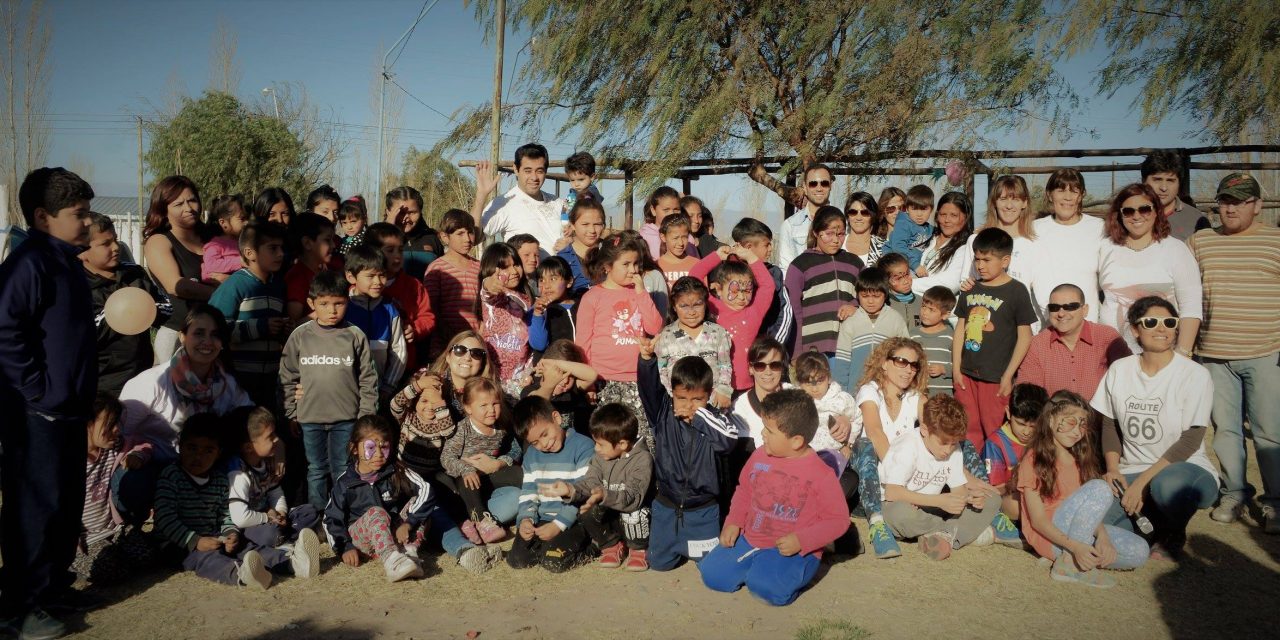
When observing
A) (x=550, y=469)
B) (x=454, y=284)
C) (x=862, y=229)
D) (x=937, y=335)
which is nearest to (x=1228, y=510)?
(x=937, y=335)

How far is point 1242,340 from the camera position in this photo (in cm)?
531

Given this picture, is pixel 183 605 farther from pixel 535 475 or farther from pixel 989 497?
pixel 989 497

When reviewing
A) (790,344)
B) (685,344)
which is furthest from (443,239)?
(790,344)

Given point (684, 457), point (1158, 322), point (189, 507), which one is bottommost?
point (189, 507)

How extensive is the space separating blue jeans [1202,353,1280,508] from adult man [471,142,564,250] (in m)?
4.72

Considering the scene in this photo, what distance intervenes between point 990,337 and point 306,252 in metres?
4.66

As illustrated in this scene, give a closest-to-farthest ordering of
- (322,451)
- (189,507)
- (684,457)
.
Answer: (189,507)
(684,457)
(322,451)

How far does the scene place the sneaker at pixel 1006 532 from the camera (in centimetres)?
497

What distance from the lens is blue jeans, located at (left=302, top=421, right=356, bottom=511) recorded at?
5039 millimetres

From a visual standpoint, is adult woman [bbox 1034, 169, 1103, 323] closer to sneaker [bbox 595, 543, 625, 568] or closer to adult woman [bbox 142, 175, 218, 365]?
sneaker [bbox 595, 543, 625, 568]

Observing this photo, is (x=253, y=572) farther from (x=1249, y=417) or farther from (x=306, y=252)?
(x=1249, y=417)

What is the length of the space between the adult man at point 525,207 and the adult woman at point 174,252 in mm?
2032

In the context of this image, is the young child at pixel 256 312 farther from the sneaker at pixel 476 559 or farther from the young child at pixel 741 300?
the young child at pixel 741 300

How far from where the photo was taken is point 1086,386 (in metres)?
5.32
